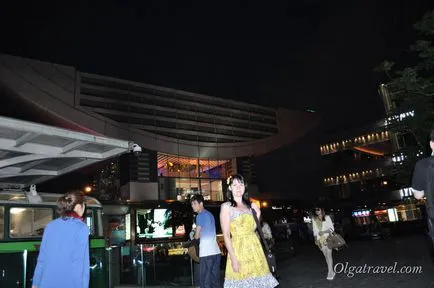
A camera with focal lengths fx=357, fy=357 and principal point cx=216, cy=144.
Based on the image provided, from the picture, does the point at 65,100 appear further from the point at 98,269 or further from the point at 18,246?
the point at 18,246

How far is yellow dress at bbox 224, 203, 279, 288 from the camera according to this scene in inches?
153

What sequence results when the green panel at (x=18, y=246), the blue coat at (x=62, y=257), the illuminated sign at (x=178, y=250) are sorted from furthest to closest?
1. the illuminated sign at (x=178, y=250)
2. the green panel at (x=18, y=246)
3. the blue coat at (x=62, y=257)

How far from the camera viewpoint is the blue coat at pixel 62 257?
363 cm

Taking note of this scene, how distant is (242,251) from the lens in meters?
3.96

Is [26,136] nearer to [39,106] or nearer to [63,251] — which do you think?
[63,251]

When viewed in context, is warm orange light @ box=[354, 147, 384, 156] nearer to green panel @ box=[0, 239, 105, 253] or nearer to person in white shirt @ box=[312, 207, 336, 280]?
person in white shirt @ box=[312, 207, 336, 280]

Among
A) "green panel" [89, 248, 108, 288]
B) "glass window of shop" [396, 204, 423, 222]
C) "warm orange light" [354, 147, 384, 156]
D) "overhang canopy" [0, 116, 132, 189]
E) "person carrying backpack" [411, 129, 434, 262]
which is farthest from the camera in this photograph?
"warm orange light" [354, 147, 384, 156]

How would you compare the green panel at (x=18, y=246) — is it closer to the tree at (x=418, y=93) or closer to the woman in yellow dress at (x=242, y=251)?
the woman in yellow dress at (x=242, y=251)

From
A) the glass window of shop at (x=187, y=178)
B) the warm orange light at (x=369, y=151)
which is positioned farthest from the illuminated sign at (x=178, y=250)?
the warm orange light at (x=369, y=151)

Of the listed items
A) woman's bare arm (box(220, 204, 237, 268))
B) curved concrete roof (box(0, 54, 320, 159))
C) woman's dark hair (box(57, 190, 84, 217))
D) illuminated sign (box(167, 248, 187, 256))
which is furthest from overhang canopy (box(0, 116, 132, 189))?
curved concrete roof (box(0, 54, 320, 159))

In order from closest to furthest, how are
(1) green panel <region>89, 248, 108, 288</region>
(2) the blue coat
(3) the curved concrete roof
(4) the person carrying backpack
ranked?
(2) the blue coat → (4) the person carrying backpack → (1) green panel <region>89, 248, 108, 288</region> → (3) the curved concrete roof

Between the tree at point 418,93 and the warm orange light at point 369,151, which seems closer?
the tree at point 418,93

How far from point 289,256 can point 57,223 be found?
661 inches

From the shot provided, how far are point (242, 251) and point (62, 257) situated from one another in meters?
1.90
